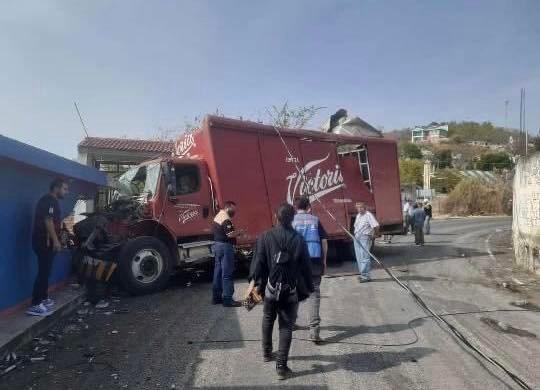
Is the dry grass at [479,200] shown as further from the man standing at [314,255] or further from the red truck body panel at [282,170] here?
the man standing at [314,255]

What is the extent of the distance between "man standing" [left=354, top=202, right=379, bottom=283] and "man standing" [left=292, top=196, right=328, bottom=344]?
13.5ft

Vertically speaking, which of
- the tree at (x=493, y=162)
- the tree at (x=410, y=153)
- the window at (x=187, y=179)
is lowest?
the window at (x=187, y=179)

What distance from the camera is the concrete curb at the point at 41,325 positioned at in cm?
518

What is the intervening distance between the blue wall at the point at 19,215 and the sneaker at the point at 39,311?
279 millimetres

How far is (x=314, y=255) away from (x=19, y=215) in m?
4.16

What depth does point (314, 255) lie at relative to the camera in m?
5.52

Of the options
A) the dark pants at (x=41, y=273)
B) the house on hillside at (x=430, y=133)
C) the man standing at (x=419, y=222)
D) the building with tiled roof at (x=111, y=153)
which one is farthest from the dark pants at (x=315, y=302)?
the house on hillside at (x=430, y=133)

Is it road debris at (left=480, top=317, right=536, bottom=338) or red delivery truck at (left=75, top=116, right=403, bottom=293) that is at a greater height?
red delivery truck at (left=75, top=116, right=403, bottom=293)

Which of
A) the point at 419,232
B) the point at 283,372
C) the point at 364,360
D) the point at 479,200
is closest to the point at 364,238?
the point at 364,360

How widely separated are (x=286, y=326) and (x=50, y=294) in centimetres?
473

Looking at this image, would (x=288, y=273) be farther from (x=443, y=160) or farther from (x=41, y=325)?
(x=443, y=160)

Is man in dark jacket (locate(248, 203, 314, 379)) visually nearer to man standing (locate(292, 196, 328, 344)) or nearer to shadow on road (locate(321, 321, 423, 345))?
man standing (locate(292, 196, 328, 344))

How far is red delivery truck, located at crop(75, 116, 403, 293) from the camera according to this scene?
8.54m

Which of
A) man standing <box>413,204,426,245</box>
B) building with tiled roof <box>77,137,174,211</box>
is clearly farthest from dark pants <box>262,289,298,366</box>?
man standing <box>413,204,426,245</box>
